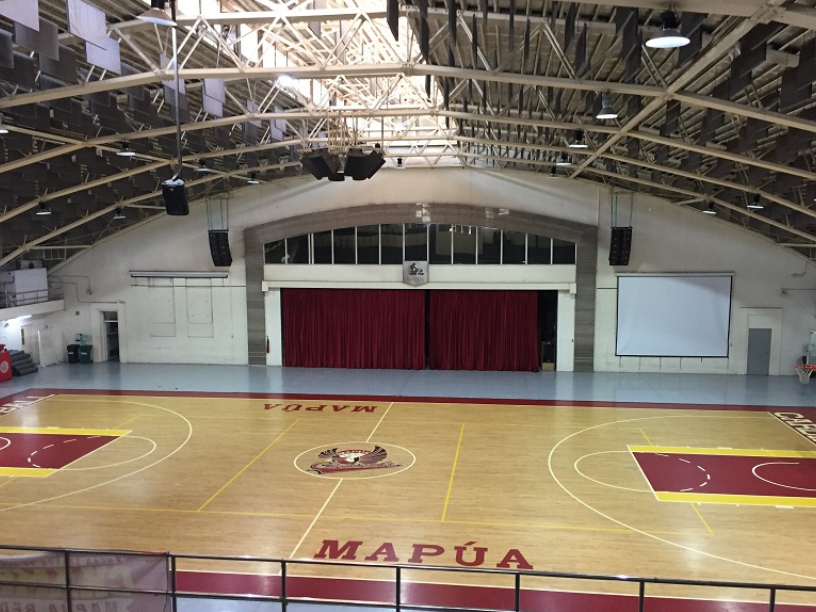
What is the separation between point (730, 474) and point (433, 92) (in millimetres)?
13937

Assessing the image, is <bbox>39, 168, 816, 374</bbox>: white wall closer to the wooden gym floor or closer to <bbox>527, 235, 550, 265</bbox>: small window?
<bbox>527, 235, 550, 265</bbox>: small window

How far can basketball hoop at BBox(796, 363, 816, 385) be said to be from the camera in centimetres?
2472

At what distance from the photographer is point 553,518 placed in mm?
13211

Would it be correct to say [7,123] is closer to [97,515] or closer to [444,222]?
[97,515]

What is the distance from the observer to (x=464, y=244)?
28094 millimetres

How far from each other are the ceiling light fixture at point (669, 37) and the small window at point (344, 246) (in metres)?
21.6

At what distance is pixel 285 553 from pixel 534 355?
60.0 ft

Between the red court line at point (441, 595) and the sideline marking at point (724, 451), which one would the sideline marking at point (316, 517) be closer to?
the red court line at point (441, 595)

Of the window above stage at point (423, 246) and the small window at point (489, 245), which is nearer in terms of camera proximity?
the window above stage at point (423, 246)

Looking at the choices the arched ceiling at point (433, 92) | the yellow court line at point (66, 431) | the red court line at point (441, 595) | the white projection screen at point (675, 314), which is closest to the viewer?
the red court line at point (441, 595)

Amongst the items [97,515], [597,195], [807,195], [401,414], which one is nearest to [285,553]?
[97,515]

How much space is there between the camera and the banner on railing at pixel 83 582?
740 centimetres

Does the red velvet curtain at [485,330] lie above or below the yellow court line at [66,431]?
above

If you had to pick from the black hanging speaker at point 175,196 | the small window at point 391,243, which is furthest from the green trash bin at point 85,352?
the black hanging speaker at point 175,196
